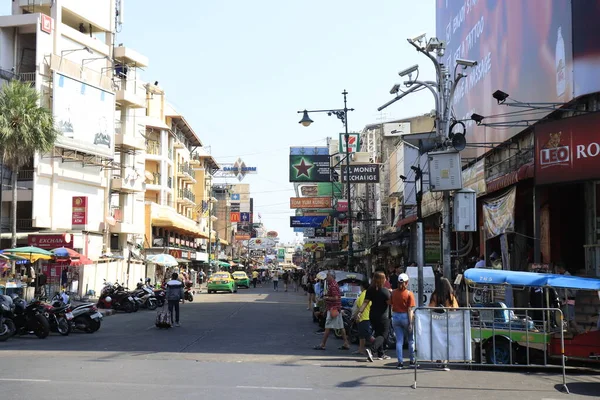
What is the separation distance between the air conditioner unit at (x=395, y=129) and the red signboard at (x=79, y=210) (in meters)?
27.3

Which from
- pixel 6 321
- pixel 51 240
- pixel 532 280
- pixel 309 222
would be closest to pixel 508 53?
pixel 532 280

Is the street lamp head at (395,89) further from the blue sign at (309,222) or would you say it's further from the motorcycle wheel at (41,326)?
the blue sign at (309,222)

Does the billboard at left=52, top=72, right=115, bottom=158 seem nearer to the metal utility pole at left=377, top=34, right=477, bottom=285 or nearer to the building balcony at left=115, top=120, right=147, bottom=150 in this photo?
the building balcony at left=115, top=120, right=147, bottom=150

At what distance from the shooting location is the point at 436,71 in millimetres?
18797

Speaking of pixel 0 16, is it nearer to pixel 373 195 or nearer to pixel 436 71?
pixel 436 71

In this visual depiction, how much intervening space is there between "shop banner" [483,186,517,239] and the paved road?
5682mm

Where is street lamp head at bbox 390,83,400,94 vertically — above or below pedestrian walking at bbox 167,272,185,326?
above

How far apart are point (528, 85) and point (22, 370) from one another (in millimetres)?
15368

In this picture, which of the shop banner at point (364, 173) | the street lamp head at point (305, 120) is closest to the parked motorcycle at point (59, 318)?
the street lamp head at point (305, 120)

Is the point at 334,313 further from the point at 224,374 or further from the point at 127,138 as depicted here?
the point at 127,138

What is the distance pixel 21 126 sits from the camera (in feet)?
102

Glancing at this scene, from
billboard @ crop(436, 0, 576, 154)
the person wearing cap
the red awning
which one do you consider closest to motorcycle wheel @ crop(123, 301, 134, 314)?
billboard @ crop(436, 0, 576, 154)

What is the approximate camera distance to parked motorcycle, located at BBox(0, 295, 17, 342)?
709 inches

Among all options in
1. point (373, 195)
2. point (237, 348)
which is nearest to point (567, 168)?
point (237, 348)
